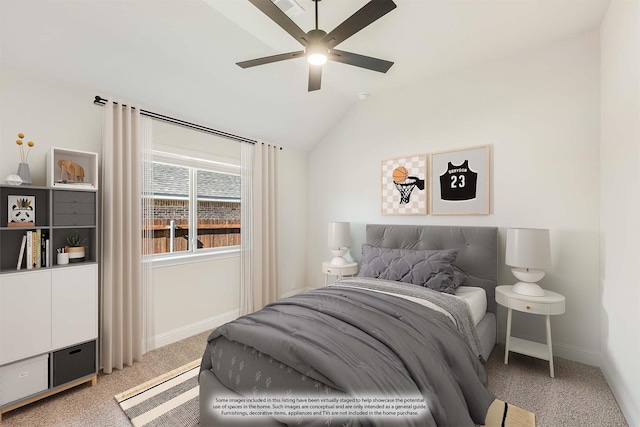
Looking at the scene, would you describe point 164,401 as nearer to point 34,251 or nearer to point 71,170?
point 34,251

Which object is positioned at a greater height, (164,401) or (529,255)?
(529,255)

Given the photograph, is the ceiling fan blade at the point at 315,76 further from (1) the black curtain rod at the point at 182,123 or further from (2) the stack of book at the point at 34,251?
(2) the stack of book at the point at 34,251

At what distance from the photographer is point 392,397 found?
118 cm

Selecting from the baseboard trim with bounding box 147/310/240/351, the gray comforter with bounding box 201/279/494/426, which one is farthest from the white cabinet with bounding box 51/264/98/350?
the gray comforter with bounding box 201/279/494/426

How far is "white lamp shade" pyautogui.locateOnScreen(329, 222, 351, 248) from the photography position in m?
3.61

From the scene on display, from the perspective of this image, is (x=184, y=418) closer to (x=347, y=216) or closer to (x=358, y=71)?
(x=347, y=216)

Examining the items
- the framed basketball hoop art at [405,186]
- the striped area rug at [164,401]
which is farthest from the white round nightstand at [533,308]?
the striped area rug at [164,401]

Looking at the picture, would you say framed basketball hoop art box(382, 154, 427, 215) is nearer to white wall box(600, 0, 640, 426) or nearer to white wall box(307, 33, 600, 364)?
white wall box(307, 33, 600, 364)

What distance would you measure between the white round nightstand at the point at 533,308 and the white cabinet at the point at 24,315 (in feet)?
11.5

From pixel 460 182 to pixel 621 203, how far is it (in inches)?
50.4

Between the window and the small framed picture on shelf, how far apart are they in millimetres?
776

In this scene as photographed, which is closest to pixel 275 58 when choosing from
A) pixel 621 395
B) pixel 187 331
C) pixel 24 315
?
pixel 24 315

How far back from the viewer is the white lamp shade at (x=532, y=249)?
228cm

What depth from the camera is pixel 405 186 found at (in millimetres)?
3422
